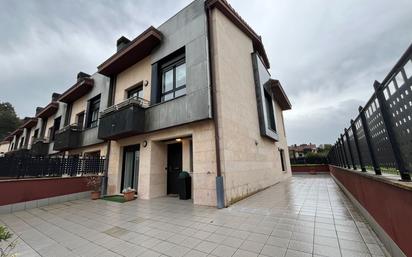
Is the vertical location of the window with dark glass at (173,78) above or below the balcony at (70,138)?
above

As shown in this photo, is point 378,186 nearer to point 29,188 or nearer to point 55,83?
point 29,188

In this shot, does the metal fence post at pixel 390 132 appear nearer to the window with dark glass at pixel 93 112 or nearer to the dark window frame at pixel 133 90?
the dark window frame at pixel 133 90

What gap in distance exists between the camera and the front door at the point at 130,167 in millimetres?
7812

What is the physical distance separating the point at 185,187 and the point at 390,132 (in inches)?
227

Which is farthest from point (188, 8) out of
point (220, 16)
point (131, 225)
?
point (131, 225)

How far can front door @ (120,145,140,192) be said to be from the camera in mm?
7812

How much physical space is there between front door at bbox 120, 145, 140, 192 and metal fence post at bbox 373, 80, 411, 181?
8.29 meters

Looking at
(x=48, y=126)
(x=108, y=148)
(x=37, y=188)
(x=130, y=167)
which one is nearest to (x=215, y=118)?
(x=130, y=167)

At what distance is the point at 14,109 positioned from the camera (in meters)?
33.4

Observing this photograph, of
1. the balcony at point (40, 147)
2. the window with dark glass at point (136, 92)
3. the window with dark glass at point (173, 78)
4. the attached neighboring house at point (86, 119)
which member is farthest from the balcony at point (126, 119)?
the balcony at point (40, 147)

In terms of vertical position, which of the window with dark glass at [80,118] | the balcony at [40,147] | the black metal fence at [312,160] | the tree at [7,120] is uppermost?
the tree at [7,120]

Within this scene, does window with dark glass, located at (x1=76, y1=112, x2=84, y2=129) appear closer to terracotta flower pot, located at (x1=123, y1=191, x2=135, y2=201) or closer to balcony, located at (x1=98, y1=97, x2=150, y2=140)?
balcony, located at (x1=98, y1=97, x2=150, y2=140)

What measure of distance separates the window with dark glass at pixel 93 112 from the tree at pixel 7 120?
35.5 metres

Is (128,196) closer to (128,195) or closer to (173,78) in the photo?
(128,195)
